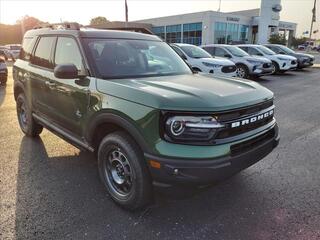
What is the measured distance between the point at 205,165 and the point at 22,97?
423 centimetres

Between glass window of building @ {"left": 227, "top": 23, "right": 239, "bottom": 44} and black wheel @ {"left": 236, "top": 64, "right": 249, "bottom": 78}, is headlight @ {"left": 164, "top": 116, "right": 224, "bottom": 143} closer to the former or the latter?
black wheel @ {"left": 236, "top": 64, "right": 249, "bottom": 78}

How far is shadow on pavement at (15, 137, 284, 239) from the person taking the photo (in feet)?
9.49

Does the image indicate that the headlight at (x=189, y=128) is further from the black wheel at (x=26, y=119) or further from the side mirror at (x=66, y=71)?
the black wheel at (x=26, y=119)

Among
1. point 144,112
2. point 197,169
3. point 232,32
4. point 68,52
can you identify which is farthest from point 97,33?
point 232,32

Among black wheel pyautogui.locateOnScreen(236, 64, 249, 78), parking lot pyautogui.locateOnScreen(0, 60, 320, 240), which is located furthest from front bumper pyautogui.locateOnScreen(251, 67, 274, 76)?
parking lot pyautogui.locateOnScreen(0, 60, 320, 240)

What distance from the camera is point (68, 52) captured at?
3.97m

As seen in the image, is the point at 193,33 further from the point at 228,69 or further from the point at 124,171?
the point at 124,171

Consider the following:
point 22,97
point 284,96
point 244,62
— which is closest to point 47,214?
point 22,97

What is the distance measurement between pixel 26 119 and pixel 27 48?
128cm

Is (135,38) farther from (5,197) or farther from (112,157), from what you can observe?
(5,197)

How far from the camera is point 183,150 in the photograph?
2.63 meters

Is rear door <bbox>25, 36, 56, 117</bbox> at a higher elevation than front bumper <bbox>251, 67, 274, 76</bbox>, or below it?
higher

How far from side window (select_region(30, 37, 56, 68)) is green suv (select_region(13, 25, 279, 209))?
0.02 metres

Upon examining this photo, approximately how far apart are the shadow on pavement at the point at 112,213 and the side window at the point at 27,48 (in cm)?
216
